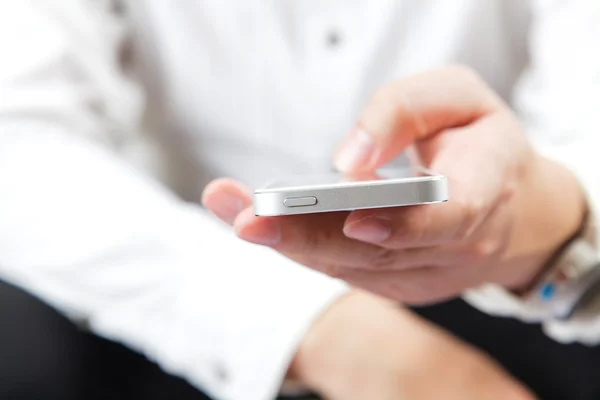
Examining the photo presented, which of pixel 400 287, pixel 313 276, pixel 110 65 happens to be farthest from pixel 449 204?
pixel 110 65

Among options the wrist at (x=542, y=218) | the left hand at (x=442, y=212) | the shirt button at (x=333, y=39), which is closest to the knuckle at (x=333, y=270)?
the left hand at (x=442, y=212)

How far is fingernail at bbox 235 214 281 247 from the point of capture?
0.74ft

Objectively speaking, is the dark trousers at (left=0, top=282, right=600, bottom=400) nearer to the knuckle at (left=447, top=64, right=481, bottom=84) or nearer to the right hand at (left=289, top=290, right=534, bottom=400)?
the right hand at (left=289, top=290, right=534, bottom=400)

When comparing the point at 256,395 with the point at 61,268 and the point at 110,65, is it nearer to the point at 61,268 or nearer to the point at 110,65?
the point at 61,268

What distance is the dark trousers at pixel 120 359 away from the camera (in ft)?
1.23

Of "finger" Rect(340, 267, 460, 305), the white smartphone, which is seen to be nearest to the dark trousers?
"finger" Rect(340, 267, 460, 305)

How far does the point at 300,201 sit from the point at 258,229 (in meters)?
0.04

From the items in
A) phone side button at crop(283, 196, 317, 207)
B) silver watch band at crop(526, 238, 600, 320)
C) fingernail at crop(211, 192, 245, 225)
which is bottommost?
silver watch band at crop(526, 238, 600, 320)

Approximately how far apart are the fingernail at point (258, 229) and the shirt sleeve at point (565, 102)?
222 millimetres

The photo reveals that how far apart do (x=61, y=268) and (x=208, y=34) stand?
230mm

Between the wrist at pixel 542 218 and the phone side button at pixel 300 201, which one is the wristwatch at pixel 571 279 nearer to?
the wrist at pixel 542 218

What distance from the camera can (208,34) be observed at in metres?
0.51

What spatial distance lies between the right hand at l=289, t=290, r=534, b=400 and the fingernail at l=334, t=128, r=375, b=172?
5.1 inches

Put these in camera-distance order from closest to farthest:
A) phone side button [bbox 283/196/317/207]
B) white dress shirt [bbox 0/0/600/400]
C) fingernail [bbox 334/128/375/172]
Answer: phone side button [bbox 283/196/317/207], fingernail [bbox 334/128/375/172], white dress shirt [bbox 0/0/600/400]
